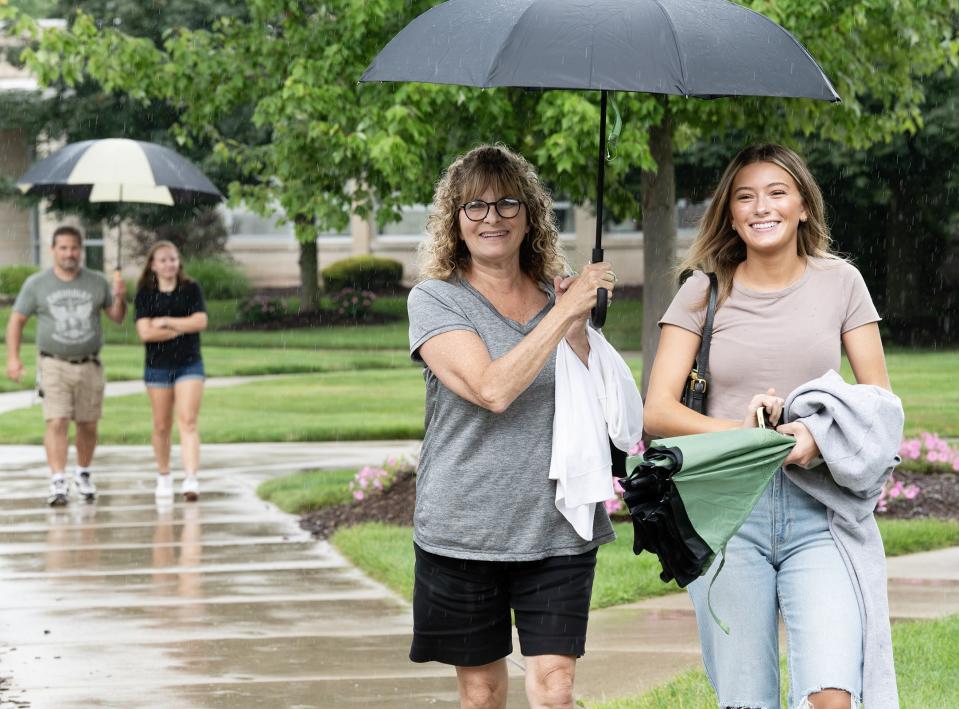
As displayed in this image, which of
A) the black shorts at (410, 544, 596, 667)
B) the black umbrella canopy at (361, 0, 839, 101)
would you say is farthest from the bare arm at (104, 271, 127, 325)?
the black shorts at (410, 544, 596, 667)

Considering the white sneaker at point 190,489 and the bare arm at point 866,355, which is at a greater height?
the bare arm at point 866,355

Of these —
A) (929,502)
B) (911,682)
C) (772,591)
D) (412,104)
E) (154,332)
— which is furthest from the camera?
(154,332)

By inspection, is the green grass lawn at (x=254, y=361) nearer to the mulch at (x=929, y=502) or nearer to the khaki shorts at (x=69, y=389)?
the khaki shorts at (x=69, y=389)

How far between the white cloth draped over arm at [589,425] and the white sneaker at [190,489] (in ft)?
23.4

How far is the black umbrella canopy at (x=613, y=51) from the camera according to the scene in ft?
12.9

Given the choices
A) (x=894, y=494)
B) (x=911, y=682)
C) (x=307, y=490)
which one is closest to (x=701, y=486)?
(x=911, y=682)

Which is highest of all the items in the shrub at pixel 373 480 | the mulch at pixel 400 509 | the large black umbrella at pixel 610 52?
the large black umbrella at pixel 610 52

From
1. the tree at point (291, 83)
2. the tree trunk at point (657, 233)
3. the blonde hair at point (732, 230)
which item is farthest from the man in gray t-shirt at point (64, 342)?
the blonde hair at point (732, 230)

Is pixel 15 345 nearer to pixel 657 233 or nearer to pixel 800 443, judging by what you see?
pixel 657 233

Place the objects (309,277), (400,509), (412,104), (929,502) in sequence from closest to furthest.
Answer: (412,104), (400,509), (929,502), (309,277)

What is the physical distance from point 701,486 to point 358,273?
34.1m

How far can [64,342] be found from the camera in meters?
10.5

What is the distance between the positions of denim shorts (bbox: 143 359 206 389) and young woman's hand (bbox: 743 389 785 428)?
23.8 feet

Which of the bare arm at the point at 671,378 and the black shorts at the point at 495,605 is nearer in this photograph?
the bare arm at the point at 671,378
